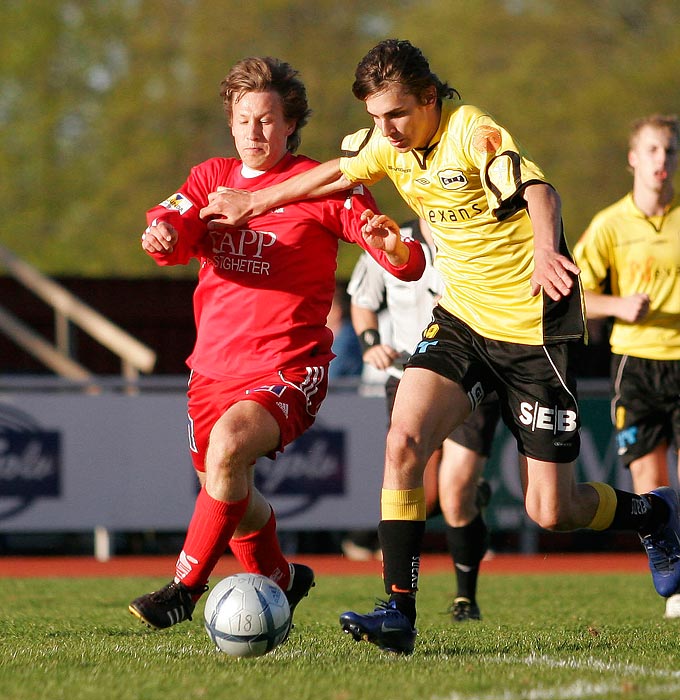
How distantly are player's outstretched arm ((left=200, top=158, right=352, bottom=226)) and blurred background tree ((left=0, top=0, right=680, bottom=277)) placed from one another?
24.5 meters

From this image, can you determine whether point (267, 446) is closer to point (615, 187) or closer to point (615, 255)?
point (615, 255)

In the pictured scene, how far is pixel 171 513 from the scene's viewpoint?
11.7 meters

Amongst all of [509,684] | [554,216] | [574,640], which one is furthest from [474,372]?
[509,684]

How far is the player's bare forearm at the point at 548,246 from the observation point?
504 centimetres

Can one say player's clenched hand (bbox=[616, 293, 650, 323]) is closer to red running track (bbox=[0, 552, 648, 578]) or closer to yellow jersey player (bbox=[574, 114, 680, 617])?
yellow jersey player (bbox=[574, 114, 680, 617])

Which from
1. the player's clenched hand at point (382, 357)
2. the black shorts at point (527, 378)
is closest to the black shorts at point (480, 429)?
the player's clenched hand at point (382, 357)

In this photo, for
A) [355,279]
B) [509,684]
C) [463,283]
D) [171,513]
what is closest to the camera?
[509,684]

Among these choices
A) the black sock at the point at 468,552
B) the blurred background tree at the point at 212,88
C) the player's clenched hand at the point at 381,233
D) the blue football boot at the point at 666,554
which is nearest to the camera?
the player's clenched hand at the point at 381,233

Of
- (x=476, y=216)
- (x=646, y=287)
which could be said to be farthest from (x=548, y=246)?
(x=646, y=287)

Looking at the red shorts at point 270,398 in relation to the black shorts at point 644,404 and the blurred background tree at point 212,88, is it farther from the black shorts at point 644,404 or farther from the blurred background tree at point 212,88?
the blurred background tree at point 212,88

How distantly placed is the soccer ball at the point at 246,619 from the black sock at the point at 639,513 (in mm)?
1847

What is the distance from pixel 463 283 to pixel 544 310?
0.40 m

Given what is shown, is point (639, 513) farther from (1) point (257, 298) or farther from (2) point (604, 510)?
(1) point (257, 298)

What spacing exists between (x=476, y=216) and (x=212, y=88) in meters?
27.0
